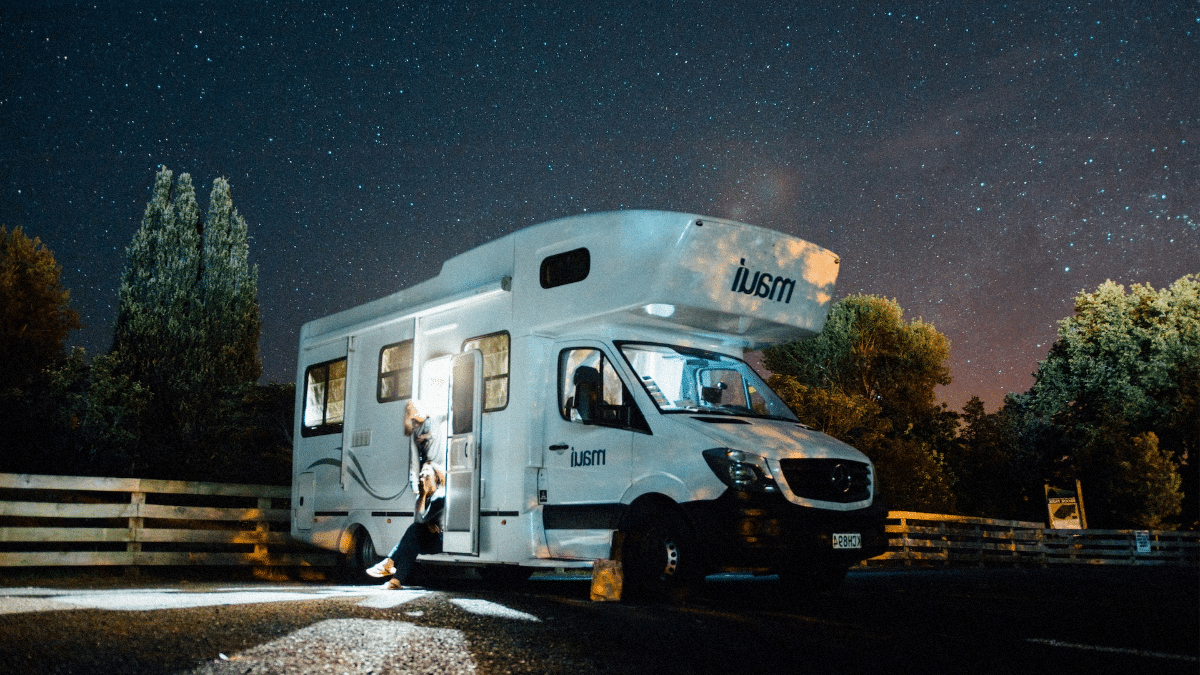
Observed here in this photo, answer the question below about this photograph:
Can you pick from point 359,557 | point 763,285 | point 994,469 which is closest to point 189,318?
point 359,557

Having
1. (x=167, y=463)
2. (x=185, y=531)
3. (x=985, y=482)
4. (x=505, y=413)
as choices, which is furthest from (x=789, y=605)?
(x=985, y=482)

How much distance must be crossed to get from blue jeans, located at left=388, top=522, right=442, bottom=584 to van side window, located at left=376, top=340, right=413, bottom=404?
1459 mm

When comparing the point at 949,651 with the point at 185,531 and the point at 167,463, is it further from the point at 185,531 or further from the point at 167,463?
the point at 167,463

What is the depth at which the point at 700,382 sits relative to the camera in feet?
29.5

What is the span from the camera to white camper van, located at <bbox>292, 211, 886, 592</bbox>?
768cm

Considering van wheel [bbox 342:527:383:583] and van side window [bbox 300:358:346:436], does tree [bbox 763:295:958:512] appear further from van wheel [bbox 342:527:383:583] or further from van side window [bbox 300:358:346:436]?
van wheel [bbox 342:527:383:583]

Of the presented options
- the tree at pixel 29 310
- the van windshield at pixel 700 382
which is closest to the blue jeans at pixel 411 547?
the van windshield at pixel 700 382

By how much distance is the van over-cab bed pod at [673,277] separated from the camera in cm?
843

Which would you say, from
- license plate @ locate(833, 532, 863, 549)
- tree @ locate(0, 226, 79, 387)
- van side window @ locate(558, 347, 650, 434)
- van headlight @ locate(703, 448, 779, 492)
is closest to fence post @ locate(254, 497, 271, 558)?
van side window @ locate(558, 347, 650, 434)

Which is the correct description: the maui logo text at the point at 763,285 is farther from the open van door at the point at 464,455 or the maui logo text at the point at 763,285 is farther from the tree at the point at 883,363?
the tree at the point at 883,363

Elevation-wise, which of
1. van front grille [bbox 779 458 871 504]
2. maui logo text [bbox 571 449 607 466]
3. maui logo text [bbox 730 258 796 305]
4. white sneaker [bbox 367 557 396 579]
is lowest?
white sneaker [bbox 367 557 396 579]

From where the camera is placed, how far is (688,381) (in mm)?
8883

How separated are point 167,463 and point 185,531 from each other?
19337 mm

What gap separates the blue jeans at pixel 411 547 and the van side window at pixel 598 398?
192 centimetres
